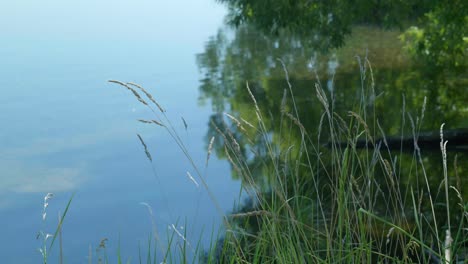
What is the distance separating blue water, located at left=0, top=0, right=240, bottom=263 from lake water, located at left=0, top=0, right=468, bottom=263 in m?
0.04

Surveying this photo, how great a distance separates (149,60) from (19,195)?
1579cm

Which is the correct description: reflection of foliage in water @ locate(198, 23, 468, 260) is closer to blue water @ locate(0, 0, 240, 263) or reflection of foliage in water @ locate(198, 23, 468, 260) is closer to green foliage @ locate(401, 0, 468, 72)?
blue water @ locate(0, 0, 240, 263)

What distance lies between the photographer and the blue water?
45.4 feet

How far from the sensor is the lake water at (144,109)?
1423 cm

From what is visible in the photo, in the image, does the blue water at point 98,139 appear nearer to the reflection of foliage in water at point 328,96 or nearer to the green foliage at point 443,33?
the reflection of foliage in water at point 328,96

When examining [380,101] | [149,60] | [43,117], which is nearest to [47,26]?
[149,60]

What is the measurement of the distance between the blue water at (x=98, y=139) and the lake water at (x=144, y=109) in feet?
0.14

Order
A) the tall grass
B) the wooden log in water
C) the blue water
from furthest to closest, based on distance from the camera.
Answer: the wooden log in water, the blue water, the tall grass

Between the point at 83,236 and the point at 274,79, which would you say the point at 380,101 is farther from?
the point at 83,236

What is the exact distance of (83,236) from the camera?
13.5 meters

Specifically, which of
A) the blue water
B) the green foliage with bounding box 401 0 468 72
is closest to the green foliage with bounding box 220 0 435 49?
the green foliage with bounding box 401 0 468 72

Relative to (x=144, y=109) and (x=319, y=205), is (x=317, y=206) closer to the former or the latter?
(x=319, y=205)

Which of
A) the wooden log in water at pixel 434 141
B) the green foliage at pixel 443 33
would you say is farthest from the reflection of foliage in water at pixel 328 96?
the green foliage at pixel 443 33

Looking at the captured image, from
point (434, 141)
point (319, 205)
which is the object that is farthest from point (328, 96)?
point (319, 205)
